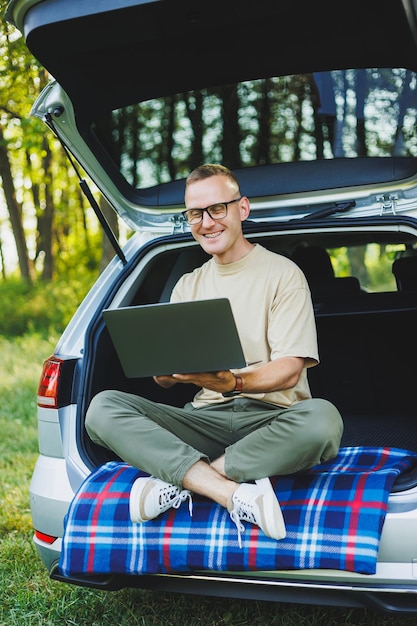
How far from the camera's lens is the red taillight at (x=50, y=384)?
250 centimetres

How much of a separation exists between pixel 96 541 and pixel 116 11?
5.05ft

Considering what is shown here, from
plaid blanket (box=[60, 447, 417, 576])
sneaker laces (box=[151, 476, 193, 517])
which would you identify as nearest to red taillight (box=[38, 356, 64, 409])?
plaid blanket (box=[60, 447, 417, 576])

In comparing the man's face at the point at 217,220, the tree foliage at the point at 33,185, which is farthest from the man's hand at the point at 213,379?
the tree foliage at the point at 33,185

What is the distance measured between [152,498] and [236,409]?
0.53 m

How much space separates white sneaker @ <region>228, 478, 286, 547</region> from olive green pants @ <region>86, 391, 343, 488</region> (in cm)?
8

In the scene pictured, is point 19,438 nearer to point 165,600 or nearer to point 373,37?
point 165,600

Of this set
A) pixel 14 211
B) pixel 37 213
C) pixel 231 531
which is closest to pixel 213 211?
pixel 231 531

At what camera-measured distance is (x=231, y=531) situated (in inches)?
80.8

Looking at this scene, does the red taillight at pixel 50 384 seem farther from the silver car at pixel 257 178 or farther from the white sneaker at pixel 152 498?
the white sneaker at pixel 152 498

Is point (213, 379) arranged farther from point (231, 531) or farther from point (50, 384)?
point (50, 384)

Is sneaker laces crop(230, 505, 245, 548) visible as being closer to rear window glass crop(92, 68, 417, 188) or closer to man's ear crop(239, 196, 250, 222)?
man's ear crop(239, 196, 250, 222)

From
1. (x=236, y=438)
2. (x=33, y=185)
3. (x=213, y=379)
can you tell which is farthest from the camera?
(x=33, y=185)

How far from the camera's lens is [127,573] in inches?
83.7

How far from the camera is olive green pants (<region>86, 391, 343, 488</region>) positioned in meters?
2.15
